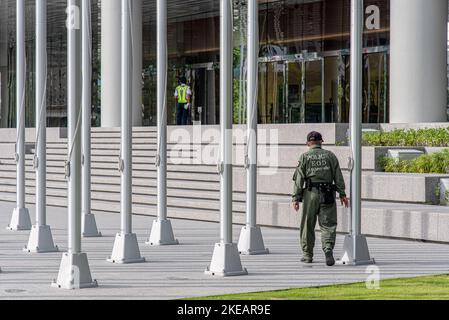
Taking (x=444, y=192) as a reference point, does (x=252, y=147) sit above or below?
above

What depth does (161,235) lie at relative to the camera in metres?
18.6

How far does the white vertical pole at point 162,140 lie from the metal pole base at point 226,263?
13.3 feet

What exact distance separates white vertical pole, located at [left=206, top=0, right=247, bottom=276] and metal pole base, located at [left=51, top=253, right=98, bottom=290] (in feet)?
6.59

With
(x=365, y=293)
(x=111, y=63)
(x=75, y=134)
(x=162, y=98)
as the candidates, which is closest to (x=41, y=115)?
(x=162, y=98)

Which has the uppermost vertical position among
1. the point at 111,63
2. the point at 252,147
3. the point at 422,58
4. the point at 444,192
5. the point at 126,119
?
the point at 111,63

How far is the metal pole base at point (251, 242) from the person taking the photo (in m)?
17.1

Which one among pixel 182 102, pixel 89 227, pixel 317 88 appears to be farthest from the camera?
pixel 317 88

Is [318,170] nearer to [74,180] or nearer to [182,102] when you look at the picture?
[74,180]

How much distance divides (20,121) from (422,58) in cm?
1065

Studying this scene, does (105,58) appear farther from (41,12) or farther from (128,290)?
(128,290)

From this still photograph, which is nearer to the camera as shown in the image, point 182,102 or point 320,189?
point 320,189

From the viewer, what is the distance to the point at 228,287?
13.3 metres

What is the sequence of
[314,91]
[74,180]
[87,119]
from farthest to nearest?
[314,91], [87,119], [74,180]
